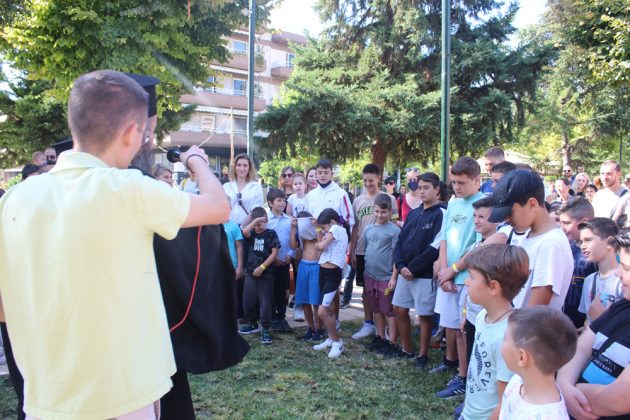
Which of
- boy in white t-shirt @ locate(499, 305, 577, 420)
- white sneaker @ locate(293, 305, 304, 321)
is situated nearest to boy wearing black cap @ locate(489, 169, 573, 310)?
boy in white t-shirt @ locate(499, 305, 577, 420)

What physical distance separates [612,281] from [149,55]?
8611 mm

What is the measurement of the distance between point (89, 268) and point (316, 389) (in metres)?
3.24

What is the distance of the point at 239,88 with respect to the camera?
40438 millimetres

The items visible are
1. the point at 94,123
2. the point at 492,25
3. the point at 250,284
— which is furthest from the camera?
the point at 492,25

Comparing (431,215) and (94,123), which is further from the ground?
(94,123)

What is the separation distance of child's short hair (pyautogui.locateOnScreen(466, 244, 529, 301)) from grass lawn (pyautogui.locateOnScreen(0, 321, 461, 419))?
5.16 feet

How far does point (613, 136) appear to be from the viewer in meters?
26.5

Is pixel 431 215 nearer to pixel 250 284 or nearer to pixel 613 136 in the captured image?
pixel 250 284

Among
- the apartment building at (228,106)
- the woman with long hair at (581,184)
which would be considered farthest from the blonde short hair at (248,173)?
the apartment building at (228,106)

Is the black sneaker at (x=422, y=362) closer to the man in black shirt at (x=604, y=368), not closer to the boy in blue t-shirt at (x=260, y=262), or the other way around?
the boy in blue t-shirt at (x=260, y=262)

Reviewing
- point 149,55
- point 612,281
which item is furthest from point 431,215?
point 149,55

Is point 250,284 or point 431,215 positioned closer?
point 431,215

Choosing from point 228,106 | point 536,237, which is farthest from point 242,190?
point 228,106

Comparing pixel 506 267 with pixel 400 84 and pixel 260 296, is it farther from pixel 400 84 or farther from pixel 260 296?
pixel 400 84
